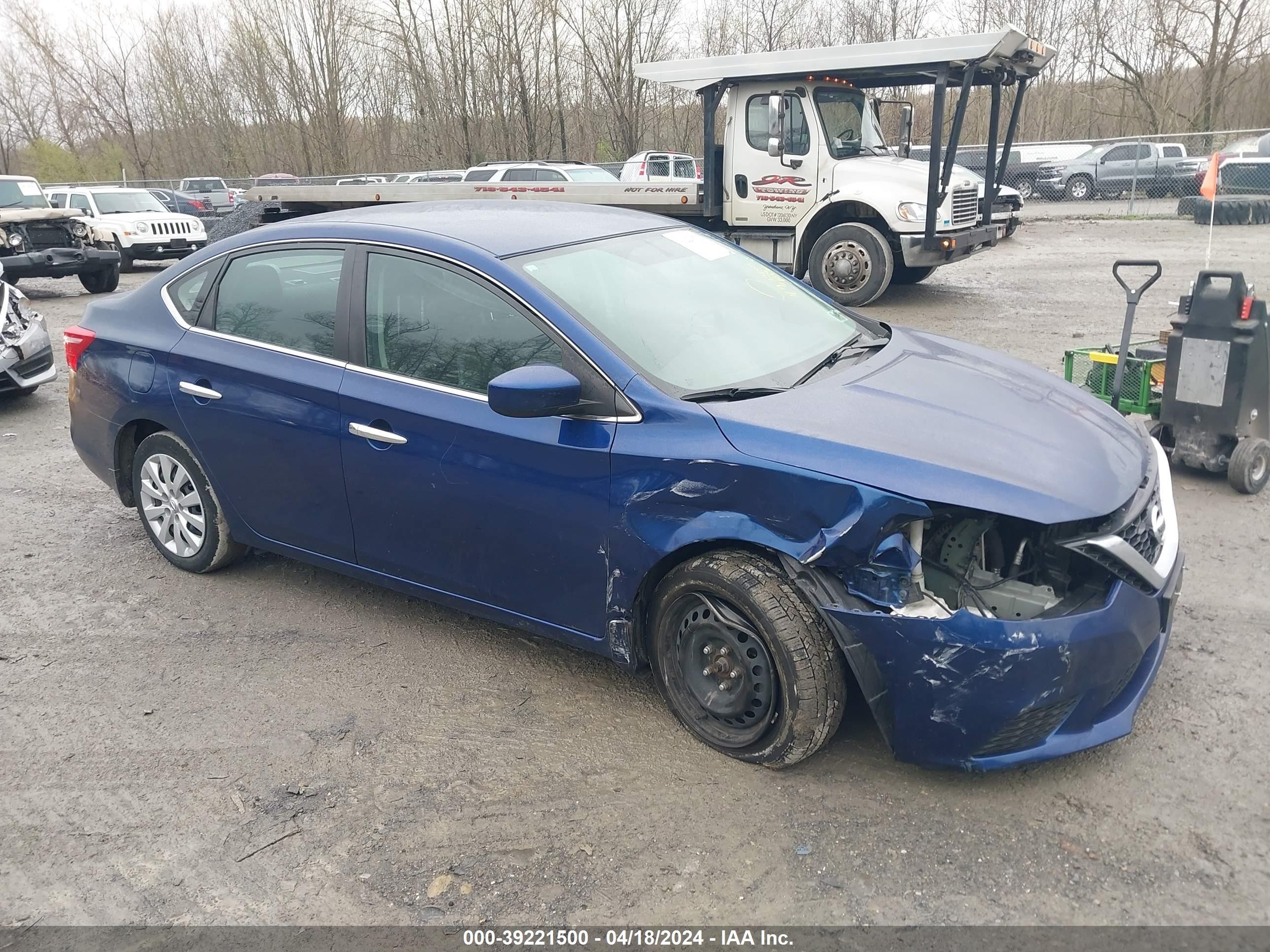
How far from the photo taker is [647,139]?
35469 mm

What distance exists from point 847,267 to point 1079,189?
52.4 ft

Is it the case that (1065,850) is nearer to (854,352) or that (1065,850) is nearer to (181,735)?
(854,352)

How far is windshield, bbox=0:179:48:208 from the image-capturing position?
15883 mm

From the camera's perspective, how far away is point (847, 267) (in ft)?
38.1

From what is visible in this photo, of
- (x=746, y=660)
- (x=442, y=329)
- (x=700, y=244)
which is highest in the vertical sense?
(x=700, y=244)

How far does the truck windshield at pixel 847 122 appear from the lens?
11453 mm

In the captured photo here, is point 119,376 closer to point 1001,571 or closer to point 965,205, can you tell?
point 1001,571

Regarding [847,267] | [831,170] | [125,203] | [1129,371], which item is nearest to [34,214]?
[125,203]

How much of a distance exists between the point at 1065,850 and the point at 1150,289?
36.9ft

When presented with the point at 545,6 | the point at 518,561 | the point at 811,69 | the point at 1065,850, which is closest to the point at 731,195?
the point at 811,69

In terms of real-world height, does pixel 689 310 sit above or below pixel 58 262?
above

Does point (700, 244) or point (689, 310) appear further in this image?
point (700, 244)

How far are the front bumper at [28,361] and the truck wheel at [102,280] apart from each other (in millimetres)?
8967

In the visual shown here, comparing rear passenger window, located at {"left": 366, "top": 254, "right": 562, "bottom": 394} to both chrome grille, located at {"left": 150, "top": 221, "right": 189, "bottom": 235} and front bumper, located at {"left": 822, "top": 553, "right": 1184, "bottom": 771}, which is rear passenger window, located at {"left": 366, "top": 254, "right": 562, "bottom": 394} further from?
chrome grille, located at {"left": 150, "top": 221, "right": 189, "bottom": 235}
